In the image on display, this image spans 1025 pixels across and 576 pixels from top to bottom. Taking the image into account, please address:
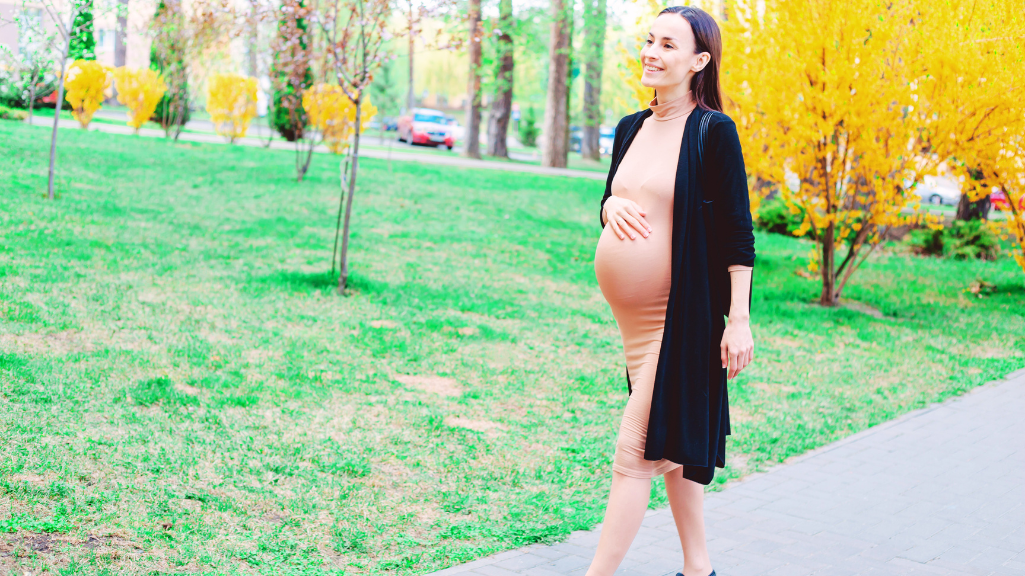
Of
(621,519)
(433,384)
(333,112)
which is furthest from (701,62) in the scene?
(333,112)

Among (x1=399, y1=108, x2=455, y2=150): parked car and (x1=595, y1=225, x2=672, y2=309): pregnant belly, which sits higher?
(x1=399, y1=108, x2=455, y2=150): parked car

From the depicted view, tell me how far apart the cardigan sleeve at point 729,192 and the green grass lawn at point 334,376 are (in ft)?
5.38

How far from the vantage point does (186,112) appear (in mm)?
25500

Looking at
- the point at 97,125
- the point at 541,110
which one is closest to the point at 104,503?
the point at 97,125

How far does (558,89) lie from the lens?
78.4 feet

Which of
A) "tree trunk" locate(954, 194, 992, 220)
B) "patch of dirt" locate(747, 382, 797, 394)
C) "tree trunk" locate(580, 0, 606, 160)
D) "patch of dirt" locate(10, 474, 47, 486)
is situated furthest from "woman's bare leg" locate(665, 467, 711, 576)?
"tree trunk" locate(580, 0, 606, 160)

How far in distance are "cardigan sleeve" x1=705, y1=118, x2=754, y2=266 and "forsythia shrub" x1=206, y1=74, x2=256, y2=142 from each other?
→ 19.5 meters

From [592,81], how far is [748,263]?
104ft

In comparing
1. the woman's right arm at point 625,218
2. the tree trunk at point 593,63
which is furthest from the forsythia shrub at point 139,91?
the woman's right arm at point 625,218

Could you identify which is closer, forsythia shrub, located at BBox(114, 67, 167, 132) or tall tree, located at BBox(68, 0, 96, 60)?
tall tree, located at BBox(68, 0, 96, 60)

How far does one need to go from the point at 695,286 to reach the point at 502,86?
75.9 ft

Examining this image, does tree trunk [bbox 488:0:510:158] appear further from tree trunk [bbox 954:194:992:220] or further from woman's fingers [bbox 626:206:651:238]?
woman's fingers [bbox 626:206:651:238]

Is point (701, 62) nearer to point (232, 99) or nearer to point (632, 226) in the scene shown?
point (632, 226)

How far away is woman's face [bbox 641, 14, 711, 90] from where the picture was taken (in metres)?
2.83
